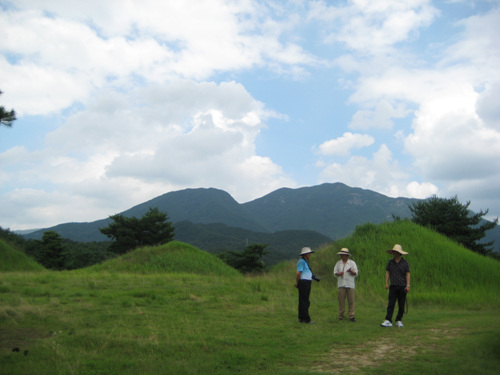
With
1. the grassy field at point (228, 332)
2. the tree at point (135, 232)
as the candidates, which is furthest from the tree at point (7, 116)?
the tree at point (135, 232)

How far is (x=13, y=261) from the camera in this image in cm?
2802

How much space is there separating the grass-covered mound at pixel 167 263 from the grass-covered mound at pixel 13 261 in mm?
4667

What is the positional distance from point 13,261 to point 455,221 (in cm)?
3715

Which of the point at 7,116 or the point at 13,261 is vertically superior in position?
the point at 7,116

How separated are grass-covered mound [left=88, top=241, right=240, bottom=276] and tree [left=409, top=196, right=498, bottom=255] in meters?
20.7

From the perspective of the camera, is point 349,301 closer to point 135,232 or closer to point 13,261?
point 13,261

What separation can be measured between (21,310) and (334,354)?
25.1ft

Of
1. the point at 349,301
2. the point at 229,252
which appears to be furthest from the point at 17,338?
the point at 229,252

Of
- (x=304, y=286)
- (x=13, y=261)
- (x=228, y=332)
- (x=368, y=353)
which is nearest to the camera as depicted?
(x=368, y=353)

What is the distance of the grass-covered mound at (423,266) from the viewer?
1797cm

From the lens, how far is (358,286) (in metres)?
19.8

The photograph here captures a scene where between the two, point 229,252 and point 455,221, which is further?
point 229,252

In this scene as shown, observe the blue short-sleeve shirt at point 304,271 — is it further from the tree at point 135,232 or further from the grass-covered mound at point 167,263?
the tree at point 135,232

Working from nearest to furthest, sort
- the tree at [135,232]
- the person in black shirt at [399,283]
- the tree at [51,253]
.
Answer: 1. the person in black shirt at [399,283]
2. the tree at [51,253]
3. the tree at [135,232]
